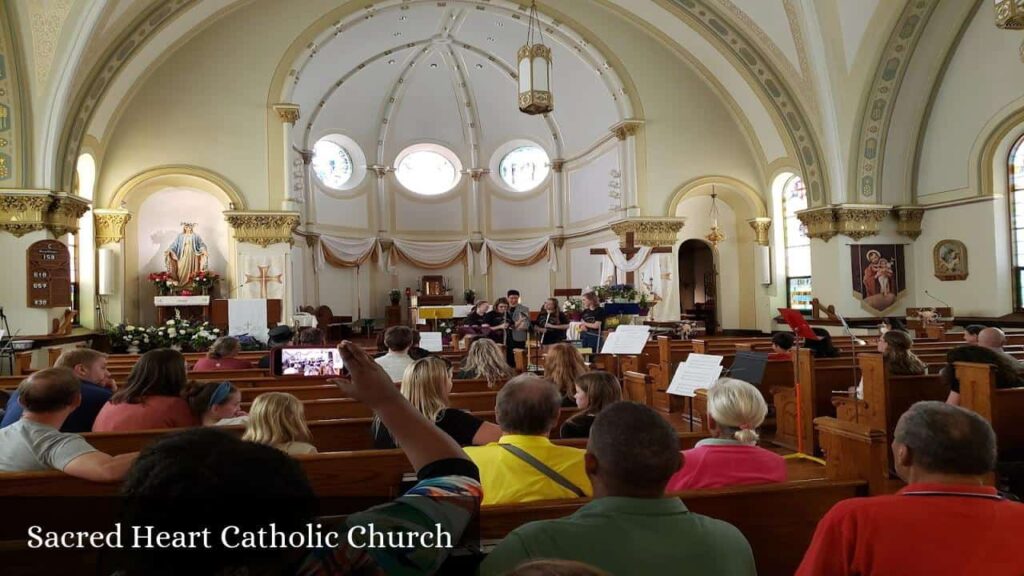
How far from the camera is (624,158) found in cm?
1758

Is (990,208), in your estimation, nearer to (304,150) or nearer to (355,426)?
(355,426)

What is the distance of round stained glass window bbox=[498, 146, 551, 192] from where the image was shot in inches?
866

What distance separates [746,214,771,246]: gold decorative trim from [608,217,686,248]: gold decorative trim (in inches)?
76.7

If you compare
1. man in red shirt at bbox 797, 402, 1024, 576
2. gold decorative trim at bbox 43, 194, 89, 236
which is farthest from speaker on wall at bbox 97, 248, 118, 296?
man in red shirt at bbox 797, 402, 1024, 576

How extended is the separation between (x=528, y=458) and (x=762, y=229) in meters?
16.7

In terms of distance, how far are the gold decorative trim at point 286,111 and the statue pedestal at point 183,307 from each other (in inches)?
169

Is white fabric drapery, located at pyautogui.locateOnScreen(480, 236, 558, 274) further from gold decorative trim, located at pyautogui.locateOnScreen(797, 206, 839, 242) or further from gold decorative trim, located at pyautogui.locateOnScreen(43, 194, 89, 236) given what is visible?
gold decorative trim, located at pyautogui.locateOnScreen(43, 194, 89, 236)

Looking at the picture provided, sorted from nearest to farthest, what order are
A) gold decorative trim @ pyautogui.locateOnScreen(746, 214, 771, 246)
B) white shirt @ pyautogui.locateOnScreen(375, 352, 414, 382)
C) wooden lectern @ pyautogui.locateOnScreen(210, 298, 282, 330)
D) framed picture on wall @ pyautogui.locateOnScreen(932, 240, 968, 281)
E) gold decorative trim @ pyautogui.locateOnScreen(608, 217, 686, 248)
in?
white shirt @ pyautogui.locateOnScreen(375, 352, 414, 382), wooden lectern @ pyautogui.locateOnScreen(210, 298, 282, 330), framed picture on wall @ pyautogui.locateOnScreen(932, 240, 968, 281), gold decorative trim @ pyautogui.locateOnScreen(608, 217, 686, 248), gold decorative trim @ pyautogui.locateOnScreen(746, 214, 771, 246)

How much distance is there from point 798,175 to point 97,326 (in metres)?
15.5

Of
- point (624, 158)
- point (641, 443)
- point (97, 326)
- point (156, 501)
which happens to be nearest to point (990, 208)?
point (624, 158)

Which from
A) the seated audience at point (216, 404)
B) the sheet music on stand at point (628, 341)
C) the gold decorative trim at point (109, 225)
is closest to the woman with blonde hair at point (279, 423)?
the seated audience at point (216, 404)

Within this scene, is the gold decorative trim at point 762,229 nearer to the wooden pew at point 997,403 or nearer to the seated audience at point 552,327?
the seated audience at point 552,327

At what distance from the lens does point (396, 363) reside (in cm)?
571

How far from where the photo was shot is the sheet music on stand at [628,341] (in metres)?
7.16
